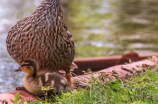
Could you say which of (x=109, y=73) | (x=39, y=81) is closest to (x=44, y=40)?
(x=39, y=81)

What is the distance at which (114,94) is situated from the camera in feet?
12.9

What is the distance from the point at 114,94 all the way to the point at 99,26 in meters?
7.78

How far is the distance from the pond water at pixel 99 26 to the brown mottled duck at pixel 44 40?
1438mm

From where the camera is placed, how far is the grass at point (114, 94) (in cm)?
371

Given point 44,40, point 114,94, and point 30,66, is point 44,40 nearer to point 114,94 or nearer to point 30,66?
point 30,66

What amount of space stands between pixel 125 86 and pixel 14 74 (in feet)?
8.94

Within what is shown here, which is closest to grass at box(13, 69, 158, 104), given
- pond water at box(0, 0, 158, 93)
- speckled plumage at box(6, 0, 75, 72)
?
speckled plumage at box(6, 0, 75, 72)

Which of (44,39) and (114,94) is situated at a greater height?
(44,39)

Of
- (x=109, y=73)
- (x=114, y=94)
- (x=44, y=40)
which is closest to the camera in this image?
(x=114, y=94)

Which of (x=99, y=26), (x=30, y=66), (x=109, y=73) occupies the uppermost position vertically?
(x=99, y=26)

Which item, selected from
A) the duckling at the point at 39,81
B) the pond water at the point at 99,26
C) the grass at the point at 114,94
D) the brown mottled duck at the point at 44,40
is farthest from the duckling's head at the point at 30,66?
the pond water at the point at 99,26

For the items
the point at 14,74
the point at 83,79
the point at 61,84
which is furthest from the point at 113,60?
the point at 61,84

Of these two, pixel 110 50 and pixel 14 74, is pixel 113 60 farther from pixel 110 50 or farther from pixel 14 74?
pixel 110 50

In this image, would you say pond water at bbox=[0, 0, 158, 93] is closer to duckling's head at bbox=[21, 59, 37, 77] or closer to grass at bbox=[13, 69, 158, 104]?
duckling's head at bbox=[21, 59, 37, 77]
